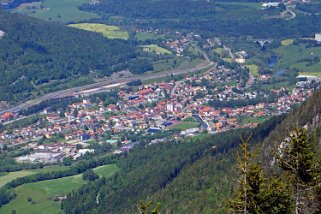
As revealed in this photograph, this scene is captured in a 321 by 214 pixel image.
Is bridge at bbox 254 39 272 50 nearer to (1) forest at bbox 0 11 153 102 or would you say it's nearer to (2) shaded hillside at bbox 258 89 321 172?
(1) forest at bbox 0 11 153 102

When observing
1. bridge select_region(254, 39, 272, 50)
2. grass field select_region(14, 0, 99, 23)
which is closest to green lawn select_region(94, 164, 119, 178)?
bridge select_region(254, 39, 272, 50)

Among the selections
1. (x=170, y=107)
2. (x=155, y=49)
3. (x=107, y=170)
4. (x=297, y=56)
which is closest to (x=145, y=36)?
(x=155, y=49)

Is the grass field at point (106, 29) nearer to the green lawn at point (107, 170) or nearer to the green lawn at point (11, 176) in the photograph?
the green lawn at point (11, 176)

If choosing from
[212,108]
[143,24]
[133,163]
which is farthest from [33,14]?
[133,163]

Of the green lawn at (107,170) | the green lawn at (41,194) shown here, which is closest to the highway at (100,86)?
the green lawn at (107,170)

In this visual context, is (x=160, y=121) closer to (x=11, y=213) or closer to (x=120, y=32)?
(x=11, y=213)

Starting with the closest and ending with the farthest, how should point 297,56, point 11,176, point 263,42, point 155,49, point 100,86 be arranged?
point 11,176 < point 100,86 < point 297,56 < point 155,49 < point 263,42

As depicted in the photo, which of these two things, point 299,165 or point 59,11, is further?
point 59,11

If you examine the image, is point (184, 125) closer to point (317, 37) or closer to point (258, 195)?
point (317, 37)
